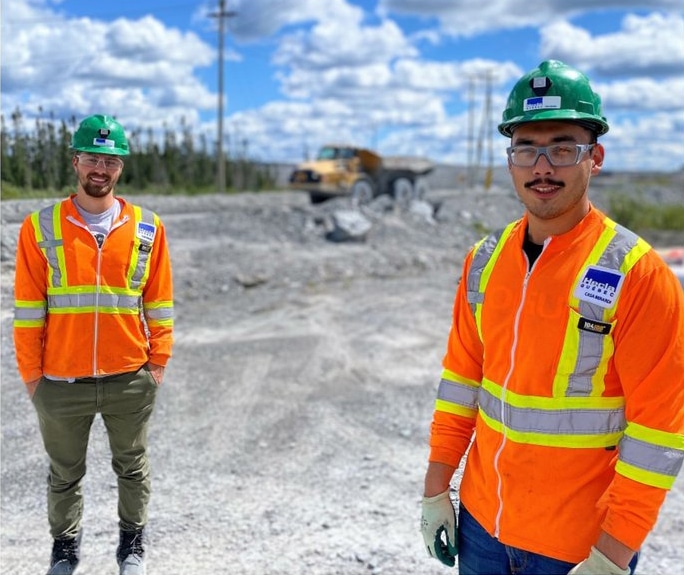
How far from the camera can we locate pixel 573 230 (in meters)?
1.92

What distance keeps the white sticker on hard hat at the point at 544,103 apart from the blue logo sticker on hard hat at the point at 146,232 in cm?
210

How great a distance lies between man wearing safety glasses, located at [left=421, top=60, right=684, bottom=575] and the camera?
1.75 m

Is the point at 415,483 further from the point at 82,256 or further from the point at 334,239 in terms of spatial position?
the point at 334,239

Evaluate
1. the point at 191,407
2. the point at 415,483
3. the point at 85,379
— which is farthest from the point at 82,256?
the point at 191,407

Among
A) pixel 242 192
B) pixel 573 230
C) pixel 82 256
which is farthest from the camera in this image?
pixel 242 192

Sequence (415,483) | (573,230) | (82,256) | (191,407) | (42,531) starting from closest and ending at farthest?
(573,230), (82,256), (42,531), (415,483), (191,407)

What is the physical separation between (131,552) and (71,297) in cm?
129

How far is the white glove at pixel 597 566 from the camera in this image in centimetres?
175

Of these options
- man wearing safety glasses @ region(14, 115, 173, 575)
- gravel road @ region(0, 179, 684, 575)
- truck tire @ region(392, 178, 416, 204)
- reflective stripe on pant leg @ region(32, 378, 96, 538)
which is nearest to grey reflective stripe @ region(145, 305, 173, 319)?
man wearing safety glasses @ region(14, 115, 173, 575)

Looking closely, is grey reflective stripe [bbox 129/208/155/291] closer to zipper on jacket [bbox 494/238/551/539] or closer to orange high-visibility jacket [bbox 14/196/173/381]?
orange high-visibility jacket [bbox 14/196/173/381]

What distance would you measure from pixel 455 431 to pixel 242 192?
22450 mm

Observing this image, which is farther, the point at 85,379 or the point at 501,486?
the point at 85,379

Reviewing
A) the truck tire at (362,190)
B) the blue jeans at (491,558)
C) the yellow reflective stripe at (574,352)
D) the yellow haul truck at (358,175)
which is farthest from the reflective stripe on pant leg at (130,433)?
the truck tire at (362,190)

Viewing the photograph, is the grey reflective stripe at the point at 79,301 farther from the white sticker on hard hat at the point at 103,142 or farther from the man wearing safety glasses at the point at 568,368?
the man wearing safety glasses at the point at 568,368
